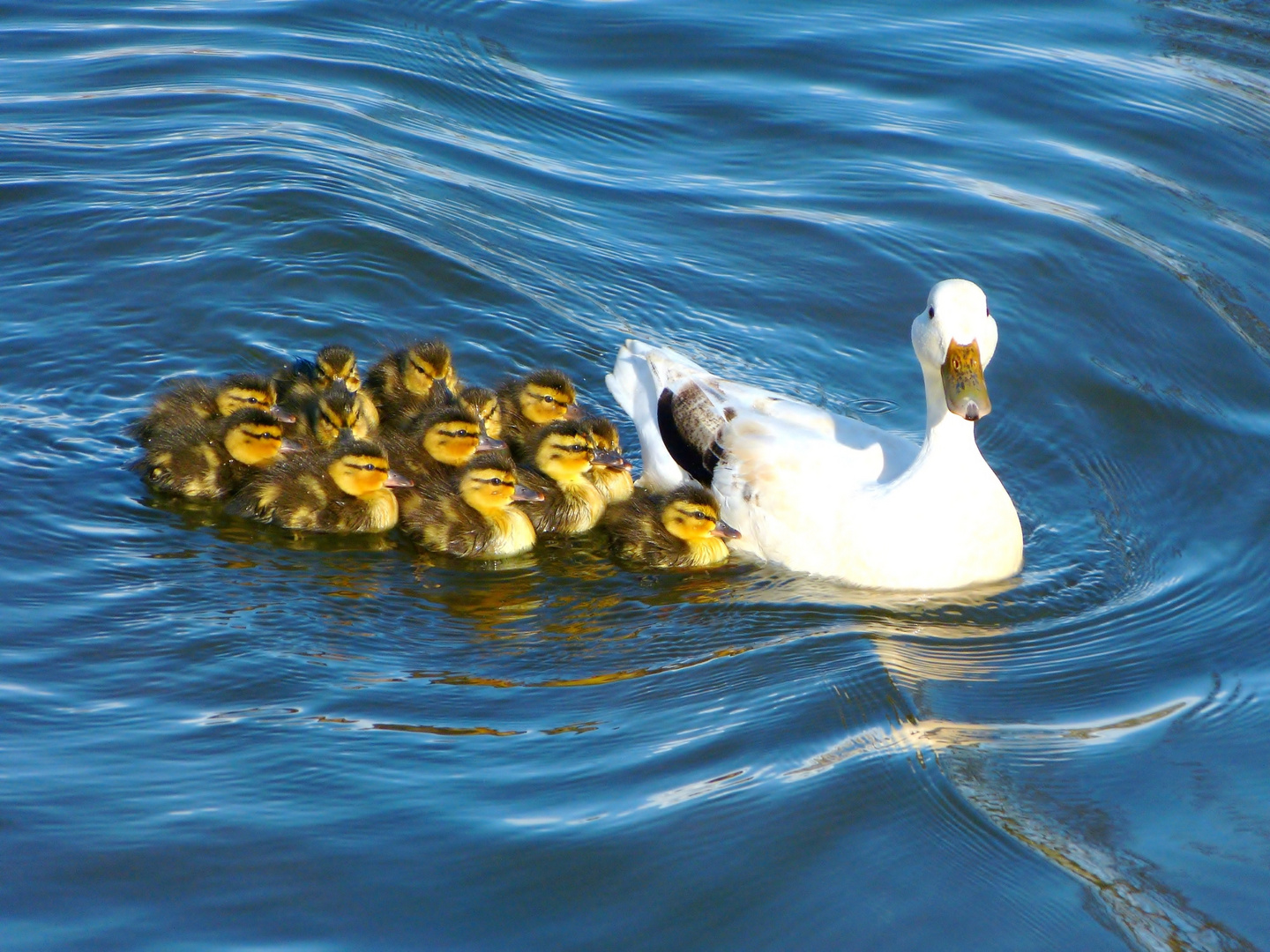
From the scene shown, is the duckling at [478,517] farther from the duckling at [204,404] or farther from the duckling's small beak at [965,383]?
the duckling's small beak at [965,383]

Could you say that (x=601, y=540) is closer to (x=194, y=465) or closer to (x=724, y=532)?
(x=724, y=532)

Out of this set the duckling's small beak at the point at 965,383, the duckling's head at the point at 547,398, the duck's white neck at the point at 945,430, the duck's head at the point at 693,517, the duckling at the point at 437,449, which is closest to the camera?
the duckling's small beak at the point at 965,383

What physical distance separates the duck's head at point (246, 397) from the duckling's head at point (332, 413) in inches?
5.1

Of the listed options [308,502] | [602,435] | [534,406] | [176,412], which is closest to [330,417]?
[308,502]

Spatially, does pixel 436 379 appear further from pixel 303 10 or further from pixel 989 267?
pixel 303 10

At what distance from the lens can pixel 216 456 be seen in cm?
586

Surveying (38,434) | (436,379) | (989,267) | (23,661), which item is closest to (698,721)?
(23,661)

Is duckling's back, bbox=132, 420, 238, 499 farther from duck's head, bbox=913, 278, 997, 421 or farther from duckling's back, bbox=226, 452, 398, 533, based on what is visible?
duck's head, bbox=913, 278, 997, 421

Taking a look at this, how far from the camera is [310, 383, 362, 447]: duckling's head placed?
235 inches

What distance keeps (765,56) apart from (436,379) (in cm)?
519

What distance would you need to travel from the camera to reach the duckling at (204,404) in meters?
6.07

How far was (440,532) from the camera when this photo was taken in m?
5.80

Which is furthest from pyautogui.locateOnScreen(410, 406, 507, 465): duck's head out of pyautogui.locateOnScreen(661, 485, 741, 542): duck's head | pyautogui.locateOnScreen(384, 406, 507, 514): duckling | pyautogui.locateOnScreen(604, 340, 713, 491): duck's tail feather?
pyautogui.locateOnScreen(661, 485, 741, 542): duck's head

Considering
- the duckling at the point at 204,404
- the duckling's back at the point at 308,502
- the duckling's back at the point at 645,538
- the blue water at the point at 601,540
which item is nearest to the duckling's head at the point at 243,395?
the duckling at the point at 204,404
